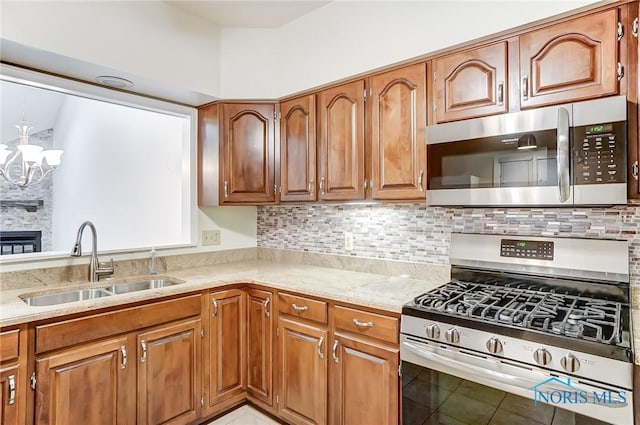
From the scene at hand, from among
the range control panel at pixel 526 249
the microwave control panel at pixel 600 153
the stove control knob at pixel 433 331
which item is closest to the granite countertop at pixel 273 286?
the stove control knob at pixel 433 331

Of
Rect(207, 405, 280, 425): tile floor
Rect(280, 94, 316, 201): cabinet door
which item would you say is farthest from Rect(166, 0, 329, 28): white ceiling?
Rect(207, 405, 280, 425): tile floor

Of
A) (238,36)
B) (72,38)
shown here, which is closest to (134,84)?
(72,38)

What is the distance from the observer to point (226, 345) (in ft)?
7.15

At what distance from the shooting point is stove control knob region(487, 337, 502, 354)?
4.21 feet

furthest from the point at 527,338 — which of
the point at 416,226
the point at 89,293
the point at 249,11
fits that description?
the point at 249,11

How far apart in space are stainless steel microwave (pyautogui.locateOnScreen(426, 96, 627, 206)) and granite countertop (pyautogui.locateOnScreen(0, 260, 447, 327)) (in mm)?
532

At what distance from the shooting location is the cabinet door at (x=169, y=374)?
1827 mm

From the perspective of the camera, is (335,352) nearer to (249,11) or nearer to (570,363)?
(570,363)

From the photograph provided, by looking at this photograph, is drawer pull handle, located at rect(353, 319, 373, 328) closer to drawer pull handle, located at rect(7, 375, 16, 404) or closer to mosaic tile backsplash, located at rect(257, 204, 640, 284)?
mosaic tile backsplash, located at rect(257, 204, 640, 284)

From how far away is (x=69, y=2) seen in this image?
6.02 ft

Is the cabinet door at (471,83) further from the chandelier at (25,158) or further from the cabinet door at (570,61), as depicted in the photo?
the chandelier at (25,158)

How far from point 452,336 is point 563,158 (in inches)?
32.8

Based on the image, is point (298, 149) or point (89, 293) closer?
point (89, 293)

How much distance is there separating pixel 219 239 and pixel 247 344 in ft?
3.07
